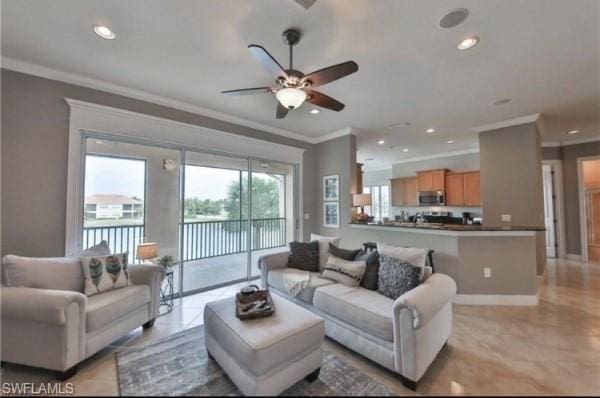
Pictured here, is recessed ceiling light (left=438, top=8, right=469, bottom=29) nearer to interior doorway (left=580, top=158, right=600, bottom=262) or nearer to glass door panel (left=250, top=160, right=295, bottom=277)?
glass door panel (left=250, top=160, right=295, bottom=277)

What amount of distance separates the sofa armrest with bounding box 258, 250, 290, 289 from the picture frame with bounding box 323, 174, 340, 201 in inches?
79.7

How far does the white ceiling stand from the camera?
6.11 feet

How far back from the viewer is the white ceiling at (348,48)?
6.11 feet

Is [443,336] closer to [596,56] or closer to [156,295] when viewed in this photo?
[156,295]

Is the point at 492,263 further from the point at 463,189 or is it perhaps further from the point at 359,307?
the point at 463,189

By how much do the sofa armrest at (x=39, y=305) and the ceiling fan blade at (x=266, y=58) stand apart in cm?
224

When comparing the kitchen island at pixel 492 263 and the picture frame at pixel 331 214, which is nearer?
the kitchen island at pixel 492 263

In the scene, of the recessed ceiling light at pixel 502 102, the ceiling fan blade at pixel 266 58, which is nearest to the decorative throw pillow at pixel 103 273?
the ceiling fan blade at pixel 266 58

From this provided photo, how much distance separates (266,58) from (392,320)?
2.16 meters

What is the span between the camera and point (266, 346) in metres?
0.99

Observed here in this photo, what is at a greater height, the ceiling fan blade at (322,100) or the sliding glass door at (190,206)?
the ceiling fan blade at (322,100)

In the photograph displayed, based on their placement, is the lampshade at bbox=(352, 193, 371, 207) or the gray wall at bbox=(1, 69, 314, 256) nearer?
the gray wall at bbox=(1, 69, 314, 256)

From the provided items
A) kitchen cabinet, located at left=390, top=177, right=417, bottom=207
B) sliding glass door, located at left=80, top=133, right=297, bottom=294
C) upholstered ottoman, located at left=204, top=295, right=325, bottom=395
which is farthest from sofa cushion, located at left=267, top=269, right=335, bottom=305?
kitchen cabinet, located at left=390, top=177, right=417, bottom=207

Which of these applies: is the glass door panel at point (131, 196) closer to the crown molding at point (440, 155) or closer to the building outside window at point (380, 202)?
the crown molding at point (440, 155)
